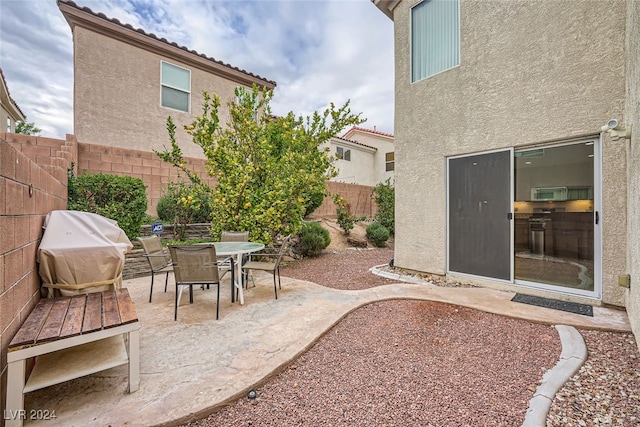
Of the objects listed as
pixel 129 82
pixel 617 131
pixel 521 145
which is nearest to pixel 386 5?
pixel 521 145

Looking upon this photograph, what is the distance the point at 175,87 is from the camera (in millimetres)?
10141

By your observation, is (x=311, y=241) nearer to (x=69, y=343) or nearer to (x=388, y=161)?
(x=69, y=343)

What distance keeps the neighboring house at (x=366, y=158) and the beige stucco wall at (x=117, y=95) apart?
Answer: 1119 centimetres

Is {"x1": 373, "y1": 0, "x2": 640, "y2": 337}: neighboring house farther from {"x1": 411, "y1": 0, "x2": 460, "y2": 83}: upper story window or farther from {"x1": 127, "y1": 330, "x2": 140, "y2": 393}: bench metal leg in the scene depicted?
{"x1": 127, "y1": 330, "x2": 140, "y2": 393}: bench metal leg

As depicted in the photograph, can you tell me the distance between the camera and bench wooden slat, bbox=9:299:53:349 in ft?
6.03

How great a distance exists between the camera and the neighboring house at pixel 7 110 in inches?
365

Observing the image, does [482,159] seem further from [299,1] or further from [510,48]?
[299,1]

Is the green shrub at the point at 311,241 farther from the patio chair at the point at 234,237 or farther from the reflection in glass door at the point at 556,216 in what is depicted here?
the reflection in glass door at the point at 556,216

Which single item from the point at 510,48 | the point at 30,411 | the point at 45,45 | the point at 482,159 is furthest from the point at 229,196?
the point at 45,45

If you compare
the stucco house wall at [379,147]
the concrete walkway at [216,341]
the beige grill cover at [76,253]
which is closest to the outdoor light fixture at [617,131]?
the concrete walkway at [216,341]

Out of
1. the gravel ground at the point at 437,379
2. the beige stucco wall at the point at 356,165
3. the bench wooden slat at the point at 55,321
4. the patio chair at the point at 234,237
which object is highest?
the beige stucco wall at the point at 356,165

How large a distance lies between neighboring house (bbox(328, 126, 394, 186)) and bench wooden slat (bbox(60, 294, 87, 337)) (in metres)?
16.9

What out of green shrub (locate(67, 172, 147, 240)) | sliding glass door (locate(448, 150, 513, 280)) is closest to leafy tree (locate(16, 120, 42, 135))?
green shrub (locate(67, 172, 147, 240))

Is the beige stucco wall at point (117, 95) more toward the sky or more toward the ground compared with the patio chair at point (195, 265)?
more toward the sky
